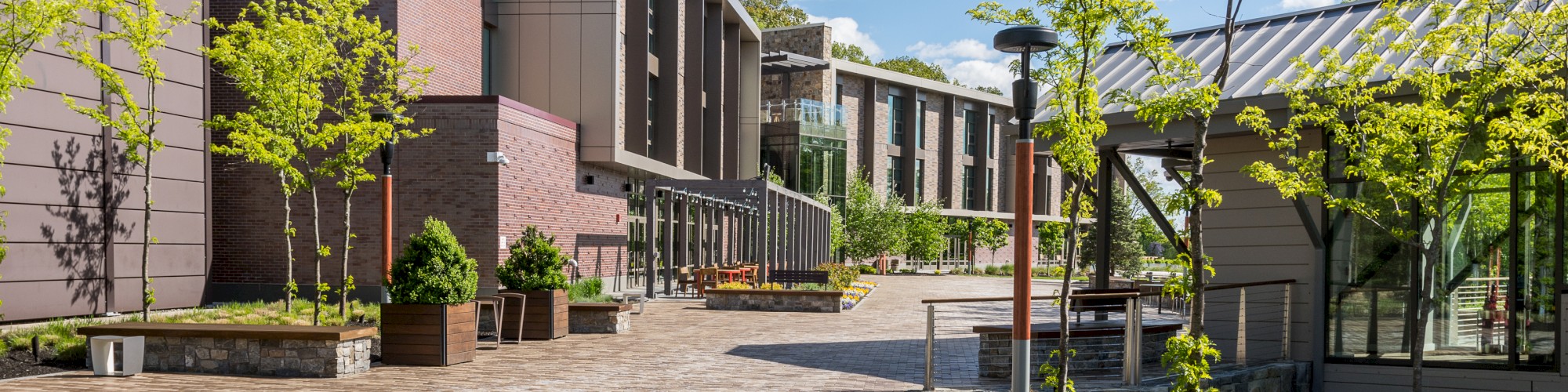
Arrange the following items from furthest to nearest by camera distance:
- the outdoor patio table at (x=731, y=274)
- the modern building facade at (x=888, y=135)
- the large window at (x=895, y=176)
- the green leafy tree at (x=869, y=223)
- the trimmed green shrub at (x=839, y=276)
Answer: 1. the large window at (x=895, y=176)
2. the green leafy tree at (x=869, y=223)
3. the modern building facade at (x=888, y=135)
4. the outdoor patio table at (x=731, y=274)
5. the trimmed green shrub at (x=839, y=276)

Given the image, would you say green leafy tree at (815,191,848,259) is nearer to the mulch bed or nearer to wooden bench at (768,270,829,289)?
wooden bench at (768,270,829,289)

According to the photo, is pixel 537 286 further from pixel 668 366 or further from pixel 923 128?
pixel 923 128

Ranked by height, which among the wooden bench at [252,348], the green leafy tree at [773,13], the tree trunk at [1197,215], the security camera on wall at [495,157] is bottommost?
the wooden bench at [252,348]

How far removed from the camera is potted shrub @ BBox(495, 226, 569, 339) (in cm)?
1528

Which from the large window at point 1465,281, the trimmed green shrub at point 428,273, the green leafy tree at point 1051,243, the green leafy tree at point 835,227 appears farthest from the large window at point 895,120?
the trimmed green shrub at point 428,273

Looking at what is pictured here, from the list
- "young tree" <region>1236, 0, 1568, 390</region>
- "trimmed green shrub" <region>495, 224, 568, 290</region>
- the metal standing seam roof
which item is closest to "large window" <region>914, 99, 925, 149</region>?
the metal standing seam roof

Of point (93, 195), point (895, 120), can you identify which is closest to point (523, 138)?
point (93, 195)

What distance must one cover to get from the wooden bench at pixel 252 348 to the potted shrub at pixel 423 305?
1.49 ft

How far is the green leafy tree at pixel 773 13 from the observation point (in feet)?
235

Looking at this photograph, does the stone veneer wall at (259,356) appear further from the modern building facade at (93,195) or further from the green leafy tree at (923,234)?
the green leafy tree at (923,234)

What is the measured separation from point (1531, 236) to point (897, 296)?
733 inches

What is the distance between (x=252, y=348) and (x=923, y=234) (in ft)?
144

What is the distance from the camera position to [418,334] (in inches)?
476

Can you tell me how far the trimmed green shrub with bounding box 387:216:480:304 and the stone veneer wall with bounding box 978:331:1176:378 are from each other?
17.2 ft
